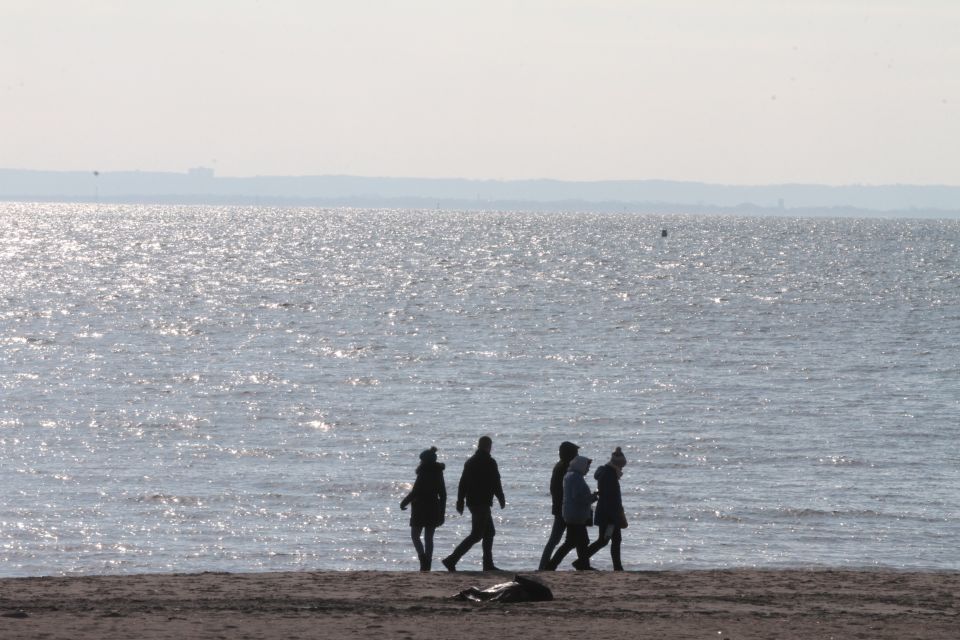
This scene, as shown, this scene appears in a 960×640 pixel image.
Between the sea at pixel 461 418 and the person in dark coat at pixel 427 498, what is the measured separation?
304cm

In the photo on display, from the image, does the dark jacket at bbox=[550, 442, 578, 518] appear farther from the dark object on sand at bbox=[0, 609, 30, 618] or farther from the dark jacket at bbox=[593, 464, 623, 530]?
the dark object on sand at bbox=[0, 609, 30, 618]

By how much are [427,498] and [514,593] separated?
2945 millimetres

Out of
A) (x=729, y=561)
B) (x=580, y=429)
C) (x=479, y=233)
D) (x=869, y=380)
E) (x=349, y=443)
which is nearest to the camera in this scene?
(x=729, y=561)

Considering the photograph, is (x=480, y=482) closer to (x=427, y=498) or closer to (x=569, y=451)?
(x=427, y=498)

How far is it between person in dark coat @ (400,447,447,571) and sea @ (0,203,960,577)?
304 cm

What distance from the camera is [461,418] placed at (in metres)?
32.9

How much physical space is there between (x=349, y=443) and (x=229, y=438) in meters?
2.43

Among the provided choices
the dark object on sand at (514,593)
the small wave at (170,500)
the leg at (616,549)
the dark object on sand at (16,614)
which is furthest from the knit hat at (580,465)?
the small wave at (170,500)

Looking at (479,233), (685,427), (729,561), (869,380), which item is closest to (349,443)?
(685,427)

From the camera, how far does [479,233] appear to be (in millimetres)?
175625

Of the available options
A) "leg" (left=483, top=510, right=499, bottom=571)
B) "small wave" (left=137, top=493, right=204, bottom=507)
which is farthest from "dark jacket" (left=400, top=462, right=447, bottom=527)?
"small wave" (left=137, top=493, right=204, bottom=507)

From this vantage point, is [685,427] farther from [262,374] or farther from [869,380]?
[262,374]

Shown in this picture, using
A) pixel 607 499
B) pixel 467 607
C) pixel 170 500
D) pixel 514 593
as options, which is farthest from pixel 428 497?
pixel 170 500

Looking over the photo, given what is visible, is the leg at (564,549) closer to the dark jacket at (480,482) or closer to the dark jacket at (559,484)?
the dark jacket at (559,484)
